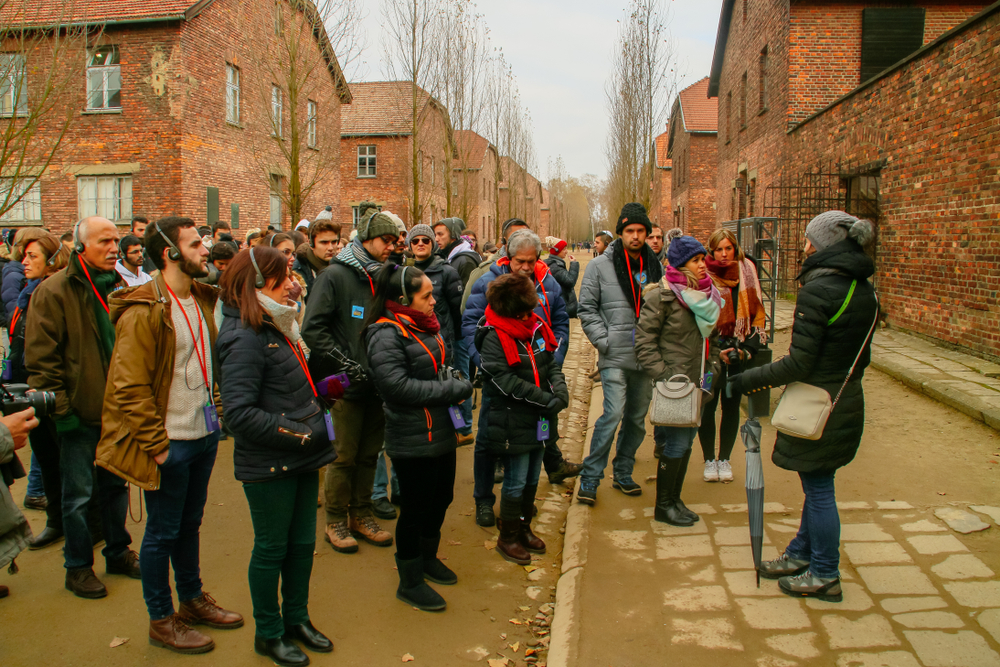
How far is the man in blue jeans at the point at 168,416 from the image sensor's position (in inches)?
129

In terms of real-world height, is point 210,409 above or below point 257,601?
above

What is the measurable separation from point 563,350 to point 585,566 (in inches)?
76.5

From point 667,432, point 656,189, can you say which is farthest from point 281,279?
point 656,189

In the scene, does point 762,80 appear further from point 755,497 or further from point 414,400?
point 414,400

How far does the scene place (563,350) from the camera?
19.1 ft

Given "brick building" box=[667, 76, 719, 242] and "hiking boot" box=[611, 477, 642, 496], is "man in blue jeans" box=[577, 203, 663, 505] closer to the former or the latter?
"hiking boot" box=[611, 477, 642, 496]

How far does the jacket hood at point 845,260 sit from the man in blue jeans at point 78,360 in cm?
385

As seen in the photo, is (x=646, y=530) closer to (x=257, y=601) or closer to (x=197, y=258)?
(x=257, y=601)

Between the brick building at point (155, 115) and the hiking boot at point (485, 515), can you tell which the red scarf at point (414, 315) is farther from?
the brick building at point (155, 115)

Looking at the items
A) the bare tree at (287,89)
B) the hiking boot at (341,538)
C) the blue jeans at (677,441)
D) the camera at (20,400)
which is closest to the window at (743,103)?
the bare tree at (287,89)

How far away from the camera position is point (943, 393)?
741cm

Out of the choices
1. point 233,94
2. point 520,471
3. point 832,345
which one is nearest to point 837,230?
point 832,345

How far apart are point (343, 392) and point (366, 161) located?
111 feet

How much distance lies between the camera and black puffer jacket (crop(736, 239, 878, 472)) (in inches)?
143
